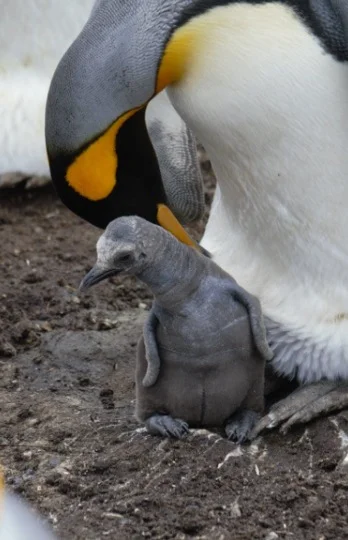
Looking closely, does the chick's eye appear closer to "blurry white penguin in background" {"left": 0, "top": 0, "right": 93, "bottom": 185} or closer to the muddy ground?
the muddy ground

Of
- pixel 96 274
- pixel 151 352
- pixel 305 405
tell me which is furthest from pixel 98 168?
pixel 305 405

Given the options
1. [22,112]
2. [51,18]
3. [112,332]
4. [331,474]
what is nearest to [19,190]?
[22,112]

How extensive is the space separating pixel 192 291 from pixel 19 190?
2643 mm

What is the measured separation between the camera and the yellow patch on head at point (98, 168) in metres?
3.50

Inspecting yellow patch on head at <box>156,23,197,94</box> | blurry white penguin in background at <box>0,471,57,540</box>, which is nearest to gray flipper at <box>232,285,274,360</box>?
yellow patch on head at <box>156,23,197,94</box>

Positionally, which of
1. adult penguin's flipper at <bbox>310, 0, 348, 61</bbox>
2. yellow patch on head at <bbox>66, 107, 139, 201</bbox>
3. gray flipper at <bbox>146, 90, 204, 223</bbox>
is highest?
adult penguin's flipper at <bbox>310, 0, 348, 61</bbox>

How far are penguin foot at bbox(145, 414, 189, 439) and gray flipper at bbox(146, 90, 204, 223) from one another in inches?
25.0

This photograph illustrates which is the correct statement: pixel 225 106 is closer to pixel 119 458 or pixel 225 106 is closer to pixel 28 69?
pixel 119 458

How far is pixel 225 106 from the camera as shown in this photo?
352 centimetres

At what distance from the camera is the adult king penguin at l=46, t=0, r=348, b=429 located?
3502 mm

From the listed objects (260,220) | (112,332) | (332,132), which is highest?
(332,132)

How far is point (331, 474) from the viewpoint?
11.4 ft

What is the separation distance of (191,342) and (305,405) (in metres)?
0.46

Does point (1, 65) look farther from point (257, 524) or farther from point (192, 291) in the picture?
point (257, 524)
